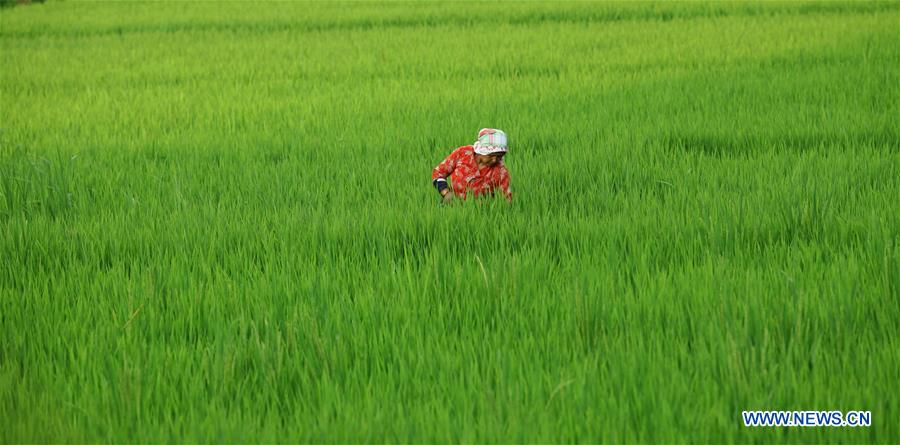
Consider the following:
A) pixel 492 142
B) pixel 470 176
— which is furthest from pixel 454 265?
pixel 470 176

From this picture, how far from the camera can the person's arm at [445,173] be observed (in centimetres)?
344

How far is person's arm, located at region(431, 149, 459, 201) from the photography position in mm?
3438

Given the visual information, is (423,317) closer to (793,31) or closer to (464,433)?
(464,433)

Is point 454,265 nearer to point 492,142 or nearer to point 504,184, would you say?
point 492,142

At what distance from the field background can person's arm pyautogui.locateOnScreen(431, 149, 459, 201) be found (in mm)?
101

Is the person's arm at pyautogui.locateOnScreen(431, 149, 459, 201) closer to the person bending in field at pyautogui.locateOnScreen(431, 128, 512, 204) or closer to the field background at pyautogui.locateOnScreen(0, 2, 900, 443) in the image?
the person bending in field at pyautogui.locateOnScreen(431, 128, 512, 204)

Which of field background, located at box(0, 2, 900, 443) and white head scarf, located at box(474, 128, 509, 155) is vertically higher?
white head scarf, located at box(474, 128, 509, 155)

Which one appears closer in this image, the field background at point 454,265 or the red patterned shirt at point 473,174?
→ the field background at point 454,265

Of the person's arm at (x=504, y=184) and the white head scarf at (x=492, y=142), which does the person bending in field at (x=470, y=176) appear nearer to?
the person's arm at (x=504, y=184)

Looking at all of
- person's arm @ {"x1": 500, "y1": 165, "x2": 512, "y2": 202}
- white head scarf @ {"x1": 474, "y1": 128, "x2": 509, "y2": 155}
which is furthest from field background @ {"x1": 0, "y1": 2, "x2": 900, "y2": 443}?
white head scarf @ {"x1": 474, "y1": 128, "x2": 509, "y2": 155}

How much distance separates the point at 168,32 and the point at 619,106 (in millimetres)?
7303

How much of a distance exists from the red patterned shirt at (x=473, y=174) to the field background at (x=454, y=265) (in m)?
0.10

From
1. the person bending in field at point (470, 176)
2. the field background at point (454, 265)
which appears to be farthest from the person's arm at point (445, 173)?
the field background at point (454, 265)

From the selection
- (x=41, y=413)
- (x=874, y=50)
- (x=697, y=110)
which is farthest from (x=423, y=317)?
(x=874, y=50)
